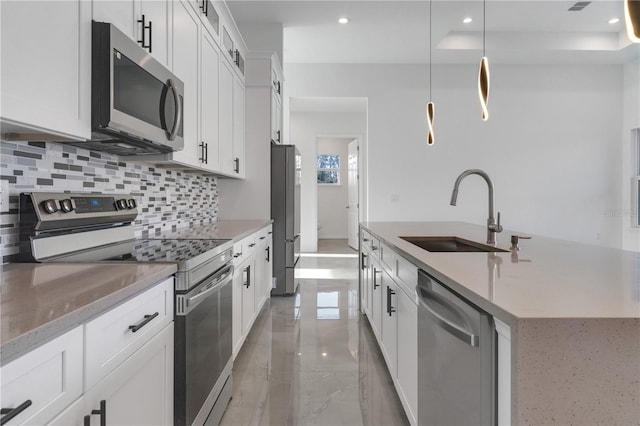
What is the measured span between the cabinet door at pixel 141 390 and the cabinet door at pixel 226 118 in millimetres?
1932

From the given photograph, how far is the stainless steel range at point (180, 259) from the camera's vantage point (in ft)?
4.28

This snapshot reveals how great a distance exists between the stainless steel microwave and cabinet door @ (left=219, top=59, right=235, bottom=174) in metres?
1.01

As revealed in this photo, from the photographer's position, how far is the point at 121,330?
949 millimetres

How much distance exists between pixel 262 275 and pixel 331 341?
904 millimetres

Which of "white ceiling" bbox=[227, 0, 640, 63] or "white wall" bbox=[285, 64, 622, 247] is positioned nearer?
"white ceiling" bbox=[227, 0, 640, 63]

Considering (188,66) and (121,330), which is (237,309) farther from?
(188,66)

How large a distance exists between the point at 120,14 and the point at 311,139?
247 inches

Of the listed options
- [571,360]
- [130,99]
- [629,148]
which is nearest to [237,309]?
[130,99]

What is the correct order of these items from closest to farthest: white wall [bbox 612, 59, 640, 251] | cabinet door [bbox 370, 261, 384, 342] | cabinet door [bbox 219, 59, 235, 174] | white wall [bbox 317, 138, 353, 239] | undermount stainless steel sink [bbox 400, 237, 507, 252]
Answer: undermount stainless steel sink [bbox 400, 237, 507, 252] → cabinet door [bbox 370, 261, 384, 342] → cabinet door [bbox 219, 59, 235, 174] → white wall [bbox 612, 59, 640, 251] → white wall [bbox 317, 138, 353, 239]

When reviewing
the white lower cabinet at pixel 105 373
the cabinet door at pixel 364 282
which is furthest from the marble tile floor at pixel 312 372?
the white lower cabinet at pixel 105 373

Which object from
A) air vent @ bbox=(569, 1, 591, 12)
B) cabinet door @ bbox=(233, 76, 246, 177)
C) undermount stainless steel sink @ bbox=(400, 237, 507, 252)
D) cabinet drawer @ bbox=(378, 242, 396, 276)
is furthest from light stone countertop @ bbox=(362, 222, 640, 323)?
air vent @ bbox=(569, 1, 591, 12)

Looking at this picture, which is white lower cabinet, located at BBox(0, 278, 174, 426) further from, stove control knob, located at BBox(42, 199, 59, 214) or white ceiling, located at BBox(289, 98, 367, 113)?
A: white ceiling, located at BBox(289, 98, 367, 113)

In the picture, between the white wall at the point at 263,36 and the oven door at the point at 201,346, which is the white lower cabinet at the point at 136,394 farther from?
the white wall at the point at 263,36

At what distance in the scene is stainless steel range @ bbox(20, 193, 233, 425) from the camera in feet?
4.28
